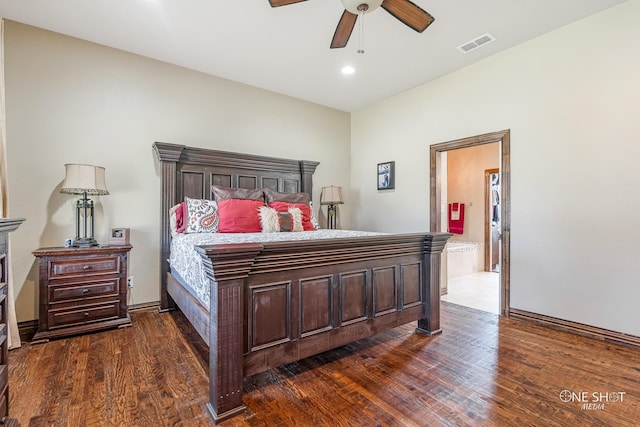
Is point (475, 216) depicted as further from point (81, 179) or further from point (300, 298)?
point (81, 179)

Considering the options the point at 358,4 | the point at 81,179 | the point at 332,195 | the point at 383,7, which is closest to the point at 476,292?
the point at 332,195

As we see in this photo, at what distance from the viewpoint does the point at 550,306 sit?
2932mm

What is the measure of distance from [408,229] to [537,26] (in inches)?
103

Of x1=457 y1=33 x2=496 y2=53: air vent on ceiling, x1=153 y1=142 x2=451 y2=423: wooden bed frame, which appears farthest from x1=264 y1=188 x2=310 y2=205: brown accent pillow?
x1=457 y1=33 x2=496 y2=53: air vent on ceiling

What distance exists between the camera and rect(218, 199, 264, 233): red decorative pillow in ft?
10.4

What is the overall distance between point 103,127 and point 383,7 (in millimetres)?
2987

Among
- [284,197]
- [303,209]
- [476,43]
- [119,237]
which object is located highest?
[476,43]

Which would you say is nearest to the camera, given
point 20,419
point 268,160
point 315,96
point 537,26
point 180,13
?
point 20,419

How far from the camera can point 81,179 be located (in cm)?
271

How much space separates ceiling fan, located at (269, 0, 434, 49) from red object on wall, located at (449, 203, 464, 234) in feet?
15.2

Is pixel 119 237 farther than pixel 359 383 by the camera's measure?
Yes

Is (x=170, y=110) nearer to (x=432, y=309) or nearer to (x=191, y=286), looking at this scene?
(x=191, y=286)

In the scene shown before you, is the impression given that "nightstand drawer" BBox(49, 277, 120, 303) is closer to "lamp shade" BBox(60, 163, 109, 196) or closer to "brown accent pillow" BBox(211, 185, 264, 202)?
"lamp shade" BBox(60, 163, 109, 196)

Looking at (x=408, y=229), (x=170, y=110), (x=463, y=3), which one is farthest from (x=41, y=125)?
(x=408, y=229)
